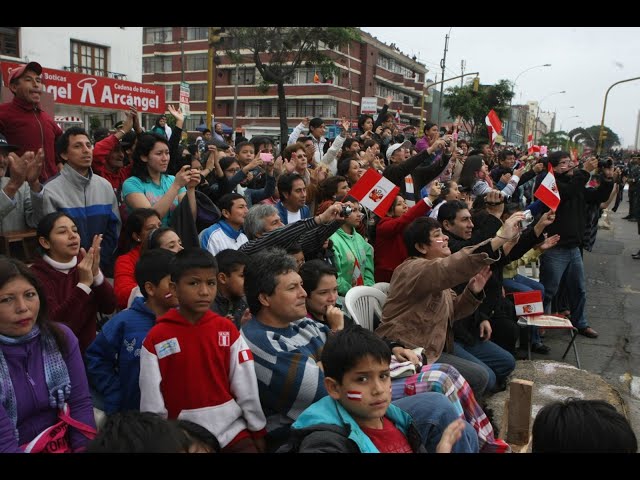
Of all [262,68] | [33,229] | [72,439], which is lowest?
[72,439]

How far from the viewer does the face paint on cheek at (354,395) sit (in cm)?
225

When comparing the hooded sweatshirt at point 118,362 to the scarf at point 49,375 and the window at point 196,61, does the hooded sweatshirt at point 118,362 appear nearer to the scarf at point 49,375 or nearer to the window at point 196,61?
the scarf at point 49,375

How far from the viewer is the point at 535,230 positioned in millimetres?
4461

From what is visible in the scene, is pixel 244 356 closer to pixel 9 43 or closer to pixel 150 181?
pixel 150 181

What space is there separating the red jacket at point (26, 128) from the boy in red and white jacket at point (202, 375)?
2748 millimetres

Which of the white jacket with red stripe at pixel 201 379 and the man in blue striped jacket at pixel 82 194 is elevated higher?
the man in blue striped jacket at pixel 82 194

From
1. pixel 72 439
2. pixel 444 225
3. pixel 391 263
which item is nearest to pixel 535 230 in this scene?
pixel 444 225

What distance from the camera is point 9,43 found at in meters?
20.7

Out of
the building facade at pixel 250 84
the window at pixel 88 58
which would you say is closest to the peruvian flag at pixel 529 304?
the window at pixel 88 58

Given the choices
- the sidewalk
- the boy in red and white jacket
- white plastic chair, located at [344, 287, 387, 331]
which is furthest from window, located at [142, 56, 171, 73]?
the boy in red and white jacket

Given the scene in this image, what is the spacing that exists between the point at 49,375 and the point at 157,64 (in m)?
52.7

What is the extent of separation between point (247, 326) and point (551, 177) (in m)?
3.96

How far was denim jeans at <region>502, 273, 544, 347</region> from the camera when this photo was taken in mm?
6023

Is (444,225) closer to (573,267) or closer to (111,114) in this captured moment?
(573,267)
